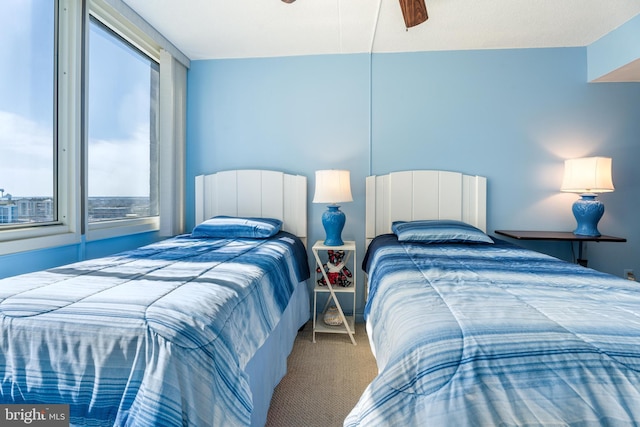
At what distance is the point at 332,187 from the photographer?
2404mm

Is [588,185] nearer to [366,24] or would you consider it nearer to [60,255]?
[366,24]

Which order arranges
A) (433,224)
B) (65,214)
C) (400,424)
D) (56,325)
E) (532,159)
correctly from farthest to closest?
1. (532,159)
2. (433,224)
3. (65,214)
4. (56,325)
5. (400,424)

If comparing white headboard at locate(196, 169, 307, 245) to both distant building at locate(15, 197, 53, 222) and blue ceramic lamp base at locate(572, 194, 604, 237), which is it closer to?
distant building at locate(15, 197, 53, 222)

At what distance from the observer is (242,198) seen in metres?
2.87

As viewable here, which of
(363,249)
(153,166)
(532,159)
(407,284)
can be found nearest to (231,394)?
(407,284)

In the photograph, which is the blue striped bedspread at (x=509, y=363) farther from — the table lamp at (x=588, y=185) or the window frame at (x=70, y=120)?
the window frame at (x=70, y=120)

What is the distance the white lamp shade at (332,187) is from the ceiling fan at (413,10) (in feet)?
3.61

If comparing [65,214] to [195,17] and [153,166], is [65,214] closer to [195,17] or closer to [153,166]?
[153,166]

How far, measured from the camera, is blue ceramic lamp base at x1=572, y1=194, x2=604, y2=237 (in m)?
2.43

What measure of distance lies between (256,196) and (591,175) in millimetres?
2692

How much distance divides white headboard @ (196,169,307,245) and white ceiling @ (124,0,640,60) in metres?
1.11

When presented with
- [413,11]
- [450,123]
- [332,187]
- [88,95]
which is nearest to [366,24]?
[413,11]

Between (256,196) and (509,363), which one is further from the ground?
(256,196)

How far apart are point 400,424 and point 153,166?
9.36 ft
